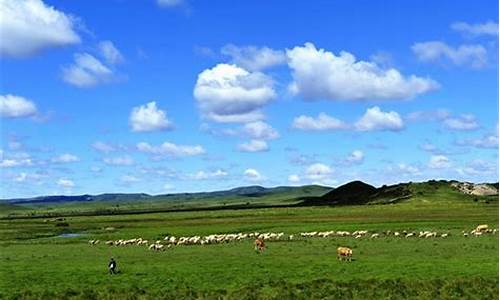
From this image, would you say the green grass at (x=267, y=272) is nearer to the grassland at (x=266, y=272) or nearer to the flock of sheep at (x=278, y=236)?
the grassland at (x=266, y=272)

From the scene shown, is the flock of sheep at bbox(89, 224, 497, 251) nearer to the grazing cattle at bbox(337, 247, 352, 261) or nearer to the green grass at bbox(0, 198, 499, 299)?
the green grass at bbox(0, 198, 499, 299)

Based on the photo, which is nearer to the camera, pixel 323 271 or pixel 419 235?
pixel 323 271

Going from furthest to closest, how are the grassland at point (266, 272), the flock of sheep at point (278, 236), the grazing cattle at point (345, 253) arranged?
the flock of sheep at point (278, 236) < the grazing cattle at point (345, 253) < the grassland at point (266, 272)

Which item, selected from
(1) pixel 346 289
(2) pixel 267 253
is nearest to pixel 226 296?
(1) pixel 346 289

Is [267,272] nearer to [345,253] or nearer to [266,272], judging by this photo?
[266,272]

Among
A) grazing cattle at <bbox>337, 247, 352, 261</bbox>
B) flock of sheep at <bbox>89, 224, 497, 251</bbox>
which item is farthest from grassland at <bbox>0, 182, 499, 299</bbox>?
flock of sheep at <bbox>89, 224, 497, 251</bbox>

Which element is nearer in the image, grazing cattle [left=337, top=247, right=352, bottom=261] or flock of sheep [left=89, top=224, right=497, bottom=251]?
grazing cattle [left=337, top=247, right=352, bottom=261]

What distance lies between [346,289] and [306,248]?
23749mm

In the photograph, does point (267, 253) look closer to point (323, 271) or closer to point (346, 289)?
point (323, 271)

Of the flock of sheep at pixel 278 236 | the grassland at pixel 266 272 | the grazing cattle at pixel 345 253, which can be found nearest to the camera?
the grassland at pixel 266 272

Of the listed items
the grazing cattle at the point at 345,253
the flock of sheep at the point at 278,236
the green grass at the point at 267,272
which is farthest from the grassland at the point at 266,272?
the flock of sheep at the point at 278,236

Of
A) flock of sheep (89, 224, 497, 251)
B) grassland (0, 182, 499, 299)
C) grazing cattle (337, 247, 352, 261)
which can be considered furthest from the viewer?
flock of sheep (89, 224, 497, 251)

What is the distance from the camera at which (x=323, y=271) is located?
4594 centimetres

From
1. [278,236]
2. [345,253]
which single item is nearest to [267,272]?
[345,253]
